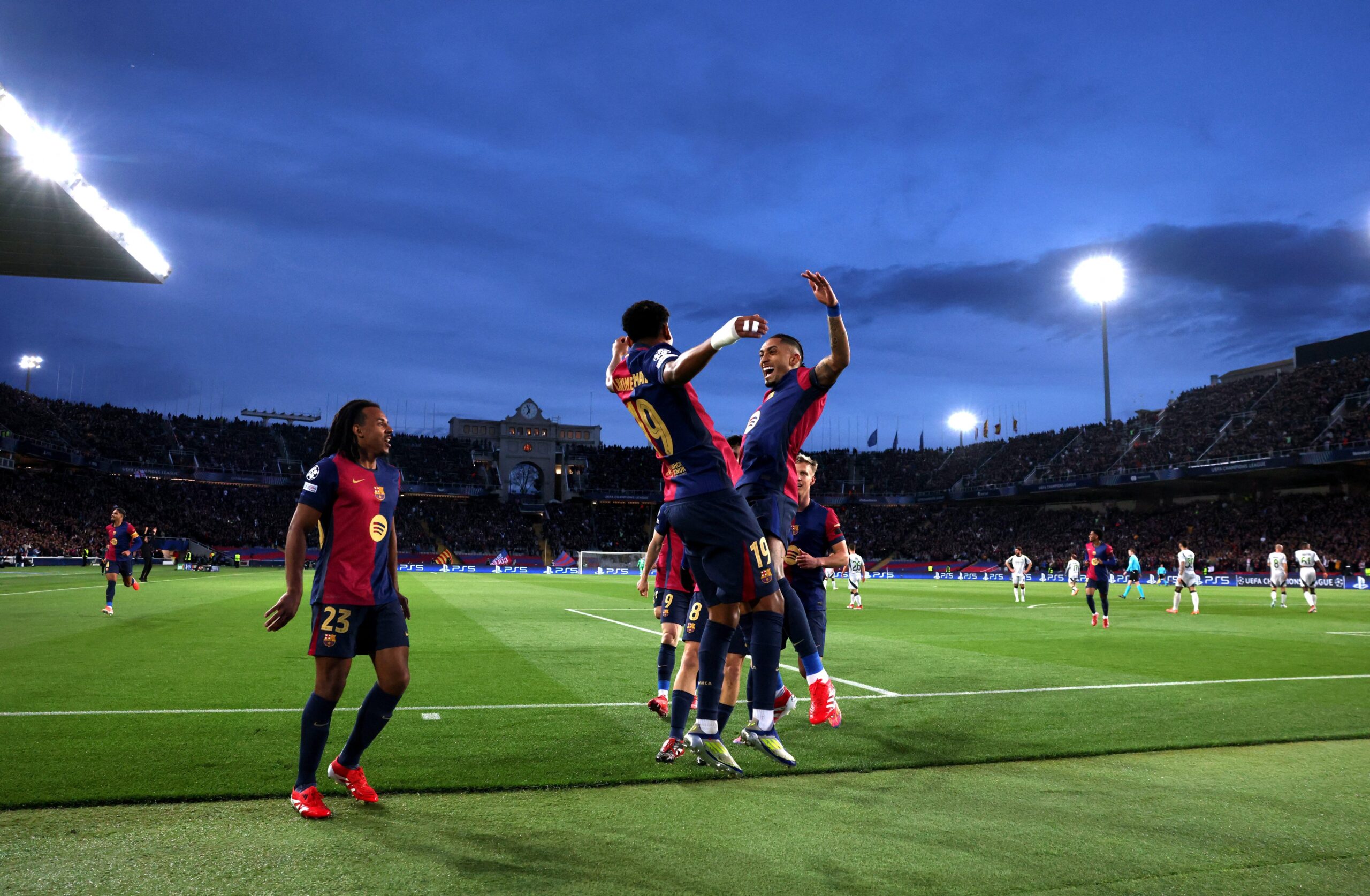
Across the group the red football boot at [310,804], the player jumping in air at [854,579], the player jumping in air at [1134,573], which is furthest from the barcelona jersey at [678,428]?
the player jumping in air at [1134,573]

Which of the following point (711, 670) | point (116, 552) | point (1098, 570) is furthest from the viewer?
point (1098, 570)

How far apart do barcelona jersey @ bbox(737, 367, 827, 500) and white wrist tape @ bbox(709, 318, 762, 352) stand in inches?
49.3

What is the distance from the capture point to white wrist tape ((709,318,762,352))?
4074 millimetres

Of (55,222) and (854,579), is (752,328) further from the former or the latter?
(55,222)

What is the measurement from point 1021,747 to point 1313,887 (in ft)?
8.38

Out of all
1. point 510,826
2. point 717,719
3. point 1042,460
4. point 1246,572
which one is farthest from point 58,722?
point 1042,460

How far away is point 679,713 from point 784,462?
170 cm

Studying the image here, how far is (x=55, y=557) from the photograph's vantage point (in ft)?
152

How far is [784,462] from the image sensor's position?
216 inches

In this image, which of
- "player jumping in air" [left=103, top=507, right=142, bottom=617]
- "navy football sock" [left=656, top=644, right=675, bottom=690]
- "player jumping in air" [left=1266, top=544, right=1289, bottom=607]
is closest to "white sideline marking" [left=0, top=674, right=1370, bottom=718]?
"navy football sock" [left=656, top=644, right=675, bottom=690]

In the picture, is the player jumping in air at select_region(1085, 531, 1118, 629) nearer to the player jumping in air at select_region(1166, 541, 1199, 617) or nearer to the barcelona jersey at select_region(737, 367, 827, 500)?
the player jumping in air at select_region(1166, 541, 1199, 617)

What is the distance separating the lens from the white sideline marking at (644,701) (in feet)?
22.5

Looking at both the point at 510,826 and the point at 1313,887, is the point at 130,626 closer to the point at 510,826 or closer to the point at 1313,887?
the point at 510,826

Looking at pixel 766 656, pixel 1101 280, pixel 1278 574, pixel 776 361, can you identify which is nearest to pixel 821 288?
pixel 776 361
